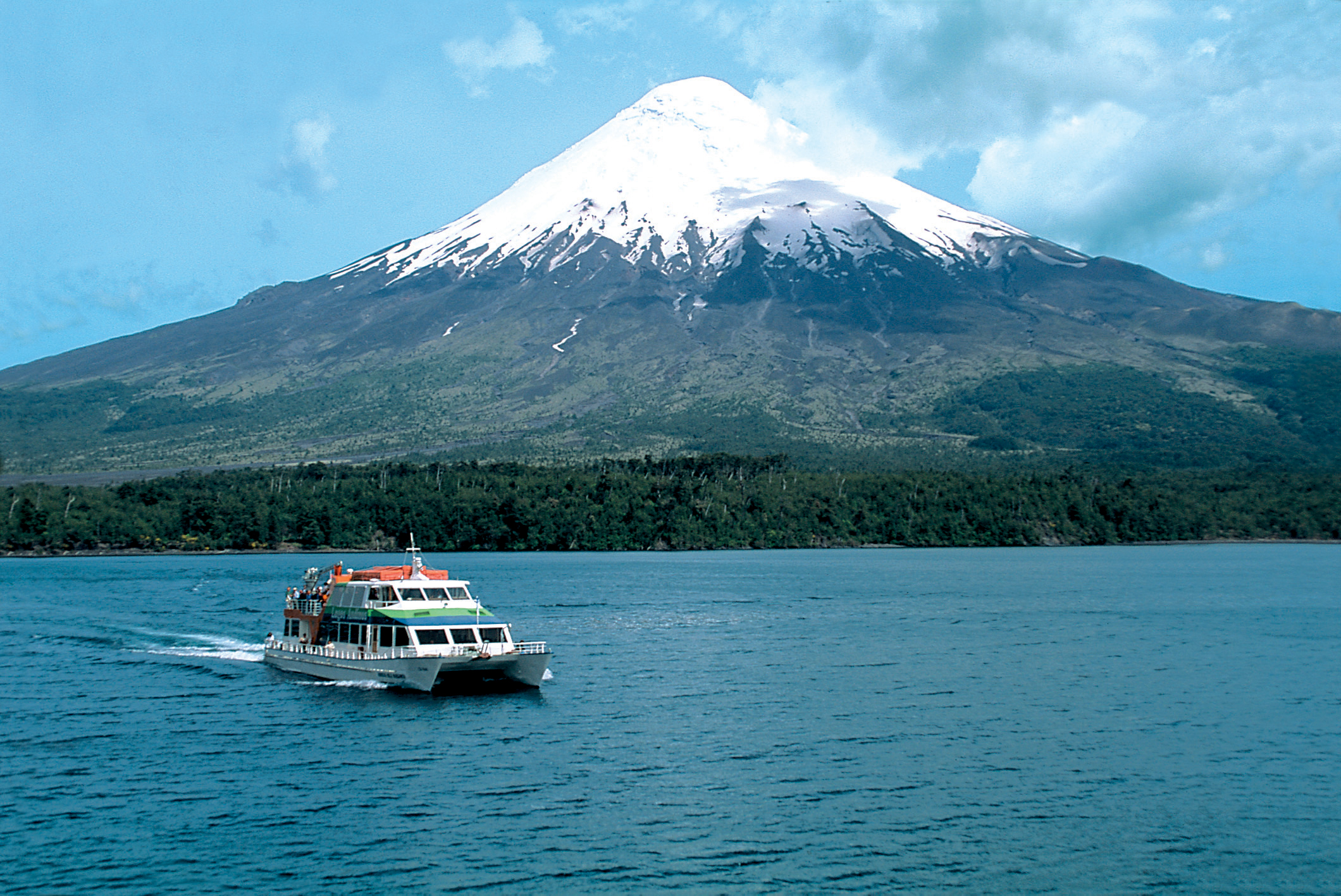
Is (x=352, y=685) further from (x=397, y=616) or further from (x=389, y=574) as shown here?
(x=389, y=574)

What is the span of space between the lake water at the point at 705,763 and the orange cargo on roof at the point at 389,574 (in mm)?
5187

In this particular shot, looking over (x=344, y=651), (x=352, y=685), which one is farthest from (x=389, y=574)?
(x=352, y=685)

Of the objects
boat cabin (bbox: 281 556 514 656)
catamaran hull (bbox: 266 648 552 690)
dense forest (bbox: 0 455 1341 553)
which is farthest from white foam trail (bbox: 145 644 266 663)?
dense forest (bbox: 0 455 1341 553)

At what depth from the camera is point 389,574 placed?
167 ft

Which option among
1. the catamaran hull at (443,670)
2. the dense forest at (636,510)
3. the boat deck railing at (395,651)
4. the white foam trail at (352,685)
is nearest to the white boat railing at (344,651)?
the boat deck railing at (395,651)

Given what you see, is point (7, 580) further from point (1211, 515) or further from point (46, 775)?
point (1211, 515)

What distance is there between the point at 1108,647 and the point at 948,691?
53.5ft

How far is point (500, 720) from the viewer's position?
136 feet

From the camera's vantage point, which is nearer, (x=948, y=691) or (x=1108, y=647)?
(x=948, y=691)

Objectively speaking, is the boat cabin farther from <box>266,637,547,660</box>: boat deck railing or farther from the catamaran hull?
the catamaran hull

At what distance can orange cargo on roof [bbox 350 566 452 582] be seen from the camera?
50.8 meters

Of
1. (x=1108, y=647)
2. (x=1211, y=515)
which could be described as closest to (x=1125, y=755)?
(x=1108, y=647)

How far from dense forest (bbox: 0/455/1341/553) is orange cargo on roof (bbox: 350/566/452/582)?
99.7 metres

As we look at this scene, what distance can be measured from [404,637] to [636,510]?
107169 mm
